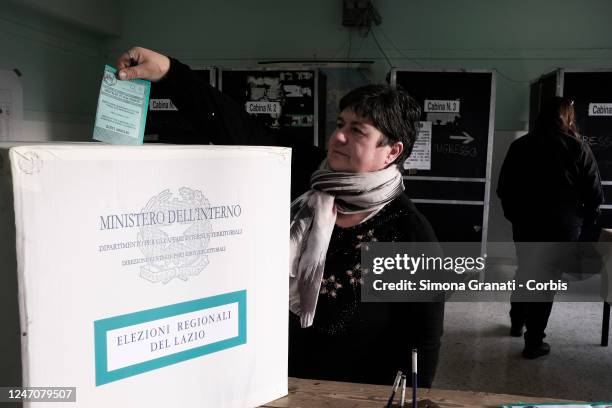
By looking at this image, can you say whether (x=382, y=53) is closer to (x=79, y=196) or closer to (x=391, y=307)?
(x=391, y=307)

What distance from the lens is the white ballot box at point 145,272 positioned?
50 cm

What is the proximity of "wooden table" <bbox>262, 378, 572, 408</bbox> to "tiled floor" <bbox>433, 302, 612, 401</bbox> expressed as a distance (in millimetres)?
1918

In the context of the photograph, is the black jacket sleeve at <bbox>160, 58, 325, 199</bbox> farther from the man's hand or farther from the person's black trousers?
the person's black trousers

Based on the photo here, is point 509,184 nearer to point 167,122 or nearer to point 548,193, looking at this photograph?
point 548,193

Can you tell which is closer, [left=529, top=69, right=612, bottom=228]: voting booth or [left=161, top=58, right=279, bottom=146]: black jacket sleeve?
[left=161, top=58, right=279, bottom=146]: black jacket sleeve

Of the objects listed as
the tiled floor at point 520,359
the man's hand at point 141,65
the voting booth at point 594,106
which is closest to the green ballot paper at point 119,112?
the man's hand at point 141,65

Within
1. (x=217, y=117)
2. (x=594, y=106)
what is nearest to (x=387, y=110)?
(x=217, y=117)

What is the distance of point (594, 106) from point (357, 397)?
4030 mm

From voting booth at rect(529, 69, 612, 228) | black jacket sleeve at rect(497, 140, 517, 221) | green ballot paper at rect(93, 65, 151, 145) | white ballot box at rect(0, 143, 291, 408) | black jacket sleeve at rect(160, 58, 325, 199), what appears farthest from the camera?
voting booth at rect(529, 69, 612, 228)

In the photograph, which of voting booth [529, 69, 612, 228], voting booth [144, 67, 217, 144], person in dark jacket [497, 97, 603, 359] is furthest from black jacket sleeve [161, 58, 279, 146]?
voting booth [529, 69, 612, 228]

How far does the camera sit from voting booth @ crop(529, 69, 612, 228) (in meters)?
4.00

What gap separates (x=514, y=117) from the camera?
16.0ft

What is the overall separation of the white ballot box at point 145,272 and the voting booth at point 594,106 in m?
4.00

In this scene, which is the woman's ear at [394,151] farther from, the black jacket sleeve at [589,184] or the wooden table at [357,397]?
the black jacket sleeve at [589,184]
